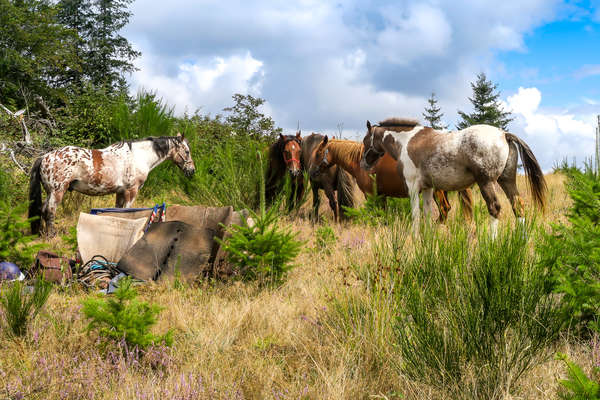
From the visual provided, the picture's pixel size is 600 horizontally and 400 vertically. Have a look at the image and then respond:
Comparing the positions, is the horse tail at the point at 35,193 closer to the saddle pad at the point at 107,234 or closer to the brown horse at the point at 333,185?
the saddle pad at the point at 107,234

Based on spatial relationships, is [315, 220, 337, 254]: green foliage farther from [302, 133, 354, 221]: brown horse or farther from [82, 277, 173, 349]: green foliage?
[82, 277, 173, 349]: green foliage

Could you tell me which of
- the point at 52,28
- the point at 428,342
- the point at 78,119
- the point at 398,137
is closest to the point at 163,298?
the point at 428,342

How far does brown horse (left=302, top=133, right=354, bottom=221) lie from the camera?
8594 mm

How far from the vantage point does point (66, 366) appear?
8.87 feet

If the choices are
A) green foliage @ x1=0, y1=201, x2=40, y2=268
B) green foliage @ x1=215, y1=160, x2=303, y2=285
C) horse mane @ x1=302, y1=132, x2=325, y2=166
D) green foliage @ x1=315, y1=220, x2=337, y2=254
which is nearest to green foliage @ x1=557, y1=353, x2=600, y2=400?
green foliage @ x1=215, y1=160, x2=303, y2=285

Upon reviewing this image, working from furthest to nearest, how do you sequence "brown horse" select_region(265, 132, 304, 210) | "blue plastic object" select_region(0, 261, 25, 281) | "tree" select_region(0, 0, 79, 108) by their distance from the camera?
"tree" select_region(0, 0, 79, 108) < "brown horse" select_region(265, 132, 304, 210) < "blue plastic object" select_region(0, 261, 25, 281)

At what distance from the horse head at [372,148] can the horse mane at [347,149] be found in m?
0.49

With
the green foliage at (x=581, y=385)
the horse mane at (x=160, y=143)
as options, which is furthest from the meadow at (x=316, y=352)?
the horse mane at (x=160, y=143)

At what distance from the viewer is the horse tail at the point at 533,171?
5984mm

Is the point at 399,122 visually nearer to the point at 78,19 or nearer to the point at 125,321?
the point at 125,321

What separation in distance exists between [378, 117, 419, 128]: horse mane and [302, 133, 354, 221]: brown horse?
1.78m

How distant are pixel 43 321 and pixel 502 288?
315 centimetres

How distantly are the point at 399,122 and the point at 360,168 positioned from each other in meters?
1.18

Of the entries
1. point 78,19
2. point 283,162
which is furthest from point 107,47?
point 283,162
